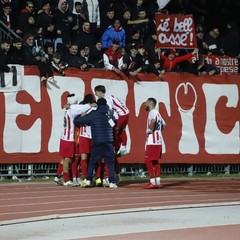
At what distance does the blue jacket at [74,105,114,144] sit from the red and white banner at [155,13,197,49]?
16.6 feet

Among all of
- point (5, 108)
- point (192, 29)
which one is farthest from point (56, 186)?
point (192, 29)

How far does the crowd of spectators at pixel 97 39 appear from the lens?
76.8 feet

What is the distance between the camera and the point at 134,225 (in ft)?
45.0

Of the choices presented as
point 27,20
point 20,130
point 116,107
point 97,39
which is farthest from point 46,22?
point 116,107

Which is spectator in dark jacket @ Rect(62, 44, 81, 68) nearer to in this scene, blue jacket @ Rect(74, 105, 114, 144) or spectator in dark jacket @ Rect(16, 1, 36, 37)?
spectator in dark jacket @ Rect(16, 1, 36, 37)

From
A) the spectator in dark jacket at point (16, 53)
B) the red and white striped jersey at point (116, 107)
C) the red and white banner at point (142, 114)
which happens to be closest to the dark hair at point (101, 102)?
the red and white striped jersey at point (116, 107)

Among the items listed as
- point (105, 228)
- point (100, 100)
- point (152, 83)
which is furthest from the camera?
point (152, 83)

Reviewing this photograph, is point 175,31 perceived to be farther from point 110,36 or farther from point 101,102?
point 101,102

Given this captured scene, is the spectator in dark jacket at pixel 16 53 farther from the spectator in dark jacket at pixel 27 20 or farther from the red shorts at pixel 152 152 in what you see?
the red shorts at pixel 152 152

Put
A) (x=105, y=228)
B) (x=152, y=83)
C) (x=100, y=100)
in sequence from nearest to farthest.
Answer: (x=105, y=228) < (x=100, y=100) < (x=152, y=83)

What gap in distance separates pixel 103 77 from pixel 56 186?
381 centimetres

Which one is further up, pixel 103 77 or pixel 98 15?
pixel 98 15

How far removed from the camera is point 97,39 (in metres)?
25.8

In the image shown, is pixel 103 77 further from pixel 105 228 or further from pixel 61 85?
pixel 105 228
